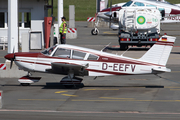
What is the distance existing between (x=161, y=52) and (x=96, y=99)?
3302 mm

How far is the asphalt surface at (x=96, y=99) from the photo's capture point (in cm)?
1019

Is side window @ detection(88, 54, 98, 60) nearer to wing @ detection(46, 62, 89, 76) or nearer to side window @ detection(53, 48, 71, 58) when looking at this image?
wing @ detection(46, 62, 89, 76)

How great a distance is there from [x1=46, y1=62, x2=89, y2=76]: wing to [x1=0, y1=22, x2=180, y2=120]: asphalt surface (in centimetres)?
67

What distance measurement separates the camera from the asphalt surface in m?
10.2

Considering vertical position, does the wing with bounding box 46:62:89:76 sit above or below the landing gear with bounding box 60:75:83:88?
above

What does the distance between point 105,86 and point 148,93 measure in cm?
208

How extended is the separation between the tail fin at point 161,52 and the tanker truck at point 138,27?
11863 mm

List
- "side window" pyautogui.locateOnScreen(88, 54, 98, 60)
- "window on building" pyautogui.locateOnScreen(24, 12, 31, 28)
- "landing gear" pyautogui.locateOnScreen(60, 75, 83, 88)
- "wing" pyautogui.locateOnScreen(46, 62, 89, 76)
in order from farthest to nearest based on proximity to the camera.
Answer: "window on building" pyautogui.locateOnScreen(24, 12, 31, 28) → "landing gear" pyautogui.locateOnScreen(60, 75, 83, 88) → "side window" pyautogui.locateOnScreen(88, 54, 98, 60) → "wing" pyautogui.locateOnScreen(46, 62, 89, 76)

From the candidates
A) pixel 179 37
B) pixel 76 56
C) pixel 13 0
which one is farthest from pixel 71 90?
pixel 179 37

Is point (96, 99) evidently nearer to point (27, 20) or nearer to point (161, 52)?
point (161, 52)

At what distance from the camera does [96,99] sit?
12203 mm

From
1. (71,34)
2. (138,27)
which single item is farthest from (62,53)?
(71,34)

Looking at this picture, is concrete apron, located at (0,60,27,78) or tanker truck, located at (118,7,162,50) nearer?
concrete apron, located at (0,60,27,78)

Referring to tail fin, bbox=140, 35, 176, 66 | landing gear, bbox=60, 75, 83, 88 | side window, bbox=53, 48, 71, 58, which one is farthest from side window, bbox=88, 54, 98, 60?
tail fin, bbox=140, 35, 176, 66
